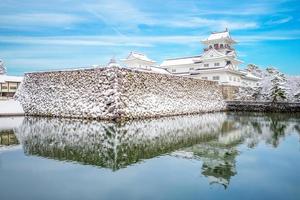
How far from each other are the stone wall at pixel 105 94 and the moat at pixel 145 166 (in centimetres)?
662

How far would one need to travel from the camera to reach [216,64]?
43219 mm

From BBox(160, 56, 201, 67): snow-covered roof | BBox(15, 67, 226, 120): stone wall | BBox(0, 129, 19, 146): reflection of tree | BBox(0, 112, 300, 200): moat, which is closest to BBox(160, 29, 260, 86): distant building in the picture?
BBox(160, 56, 201, 67): snow-covered roof

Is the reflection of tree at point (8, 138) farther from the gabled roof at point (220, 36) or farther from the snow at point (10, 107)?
the gabled roof at point (220, 36)

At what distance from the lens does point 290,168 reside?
780cm

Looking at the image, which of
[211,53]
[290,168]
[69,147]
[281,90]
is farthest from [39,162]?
[211,53]

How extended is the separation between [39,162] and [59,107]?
14.3m

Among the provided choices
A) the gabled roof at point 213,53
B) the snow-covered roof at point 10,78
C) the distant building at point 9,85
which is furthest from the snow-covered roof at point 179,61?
the distant building at point 9,85

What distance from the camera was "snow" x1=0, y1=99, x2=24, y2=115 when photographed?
22.5m

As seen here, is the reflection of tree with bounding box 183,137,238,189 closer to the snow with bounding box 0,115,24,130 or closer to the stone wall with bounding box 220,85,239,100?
the snow with bounding box 0,115,24,130

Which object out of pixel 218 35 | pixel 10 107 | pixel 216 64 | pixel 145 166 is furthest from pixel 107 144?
pixel 218 35

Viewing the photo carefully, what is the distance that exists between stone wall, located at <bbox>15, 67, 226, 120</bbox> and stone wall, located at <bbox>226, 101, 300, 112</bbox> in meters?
7.92

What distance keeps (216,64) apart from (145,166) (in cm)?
3725

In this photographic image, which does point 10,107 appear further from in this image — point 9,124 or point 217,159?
point 217,159

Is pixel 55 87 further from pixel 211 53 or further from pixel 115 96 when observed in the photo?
pixel 211 53
